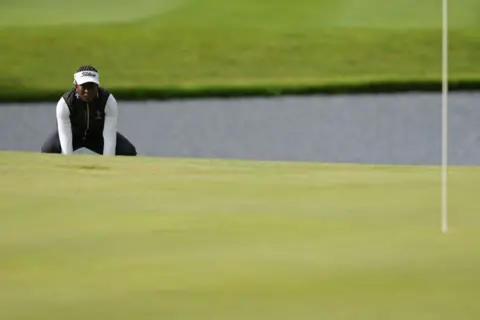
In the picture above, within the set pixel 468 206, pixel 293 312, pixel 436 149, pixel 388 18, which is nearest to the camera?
pixel 293 312

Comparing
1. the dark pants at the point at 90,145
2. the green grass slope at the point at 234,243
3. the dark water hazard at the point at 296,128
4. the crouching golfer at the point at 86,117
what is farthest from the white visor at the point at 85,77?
the green grass slope at the point at 234,243

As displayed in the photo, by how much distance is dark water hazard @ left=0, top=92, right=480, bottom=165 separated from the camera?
2.45 m

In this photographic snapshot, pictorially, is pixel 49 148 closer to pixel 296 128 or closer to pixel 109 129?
pixel 109 129

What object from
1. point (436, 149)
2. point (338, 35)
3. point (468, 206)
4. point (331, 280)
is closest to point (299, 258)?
point (331, 280)

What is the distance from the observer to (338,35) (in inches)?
104

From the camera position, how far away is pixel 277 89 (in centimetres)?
258

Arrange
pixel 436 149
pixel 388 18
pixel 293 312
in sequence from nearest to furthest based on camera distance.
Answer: pixel 293 312 → pixel 436 149 → pixel 388 18

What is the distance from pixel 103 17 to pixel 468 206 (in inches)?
85.8

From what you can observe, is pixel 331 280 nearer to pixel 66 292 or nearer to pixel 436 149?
pixel 66 292

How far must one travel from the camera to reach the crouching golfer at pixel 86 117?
1.82 metres

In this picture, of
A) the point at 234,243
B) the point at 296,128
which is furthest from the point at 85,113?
the point at 234,243

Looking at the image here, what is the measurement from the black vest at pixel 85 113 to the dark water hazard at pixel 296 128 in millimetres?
655

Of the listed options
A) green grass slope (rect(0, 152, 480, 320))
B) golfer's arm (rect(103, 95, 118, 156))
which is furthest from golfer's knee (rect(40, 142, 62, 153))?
green grass slope (rect(0, 152, 480, 320))

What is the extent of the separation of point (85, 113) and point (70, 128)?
0.04 m
